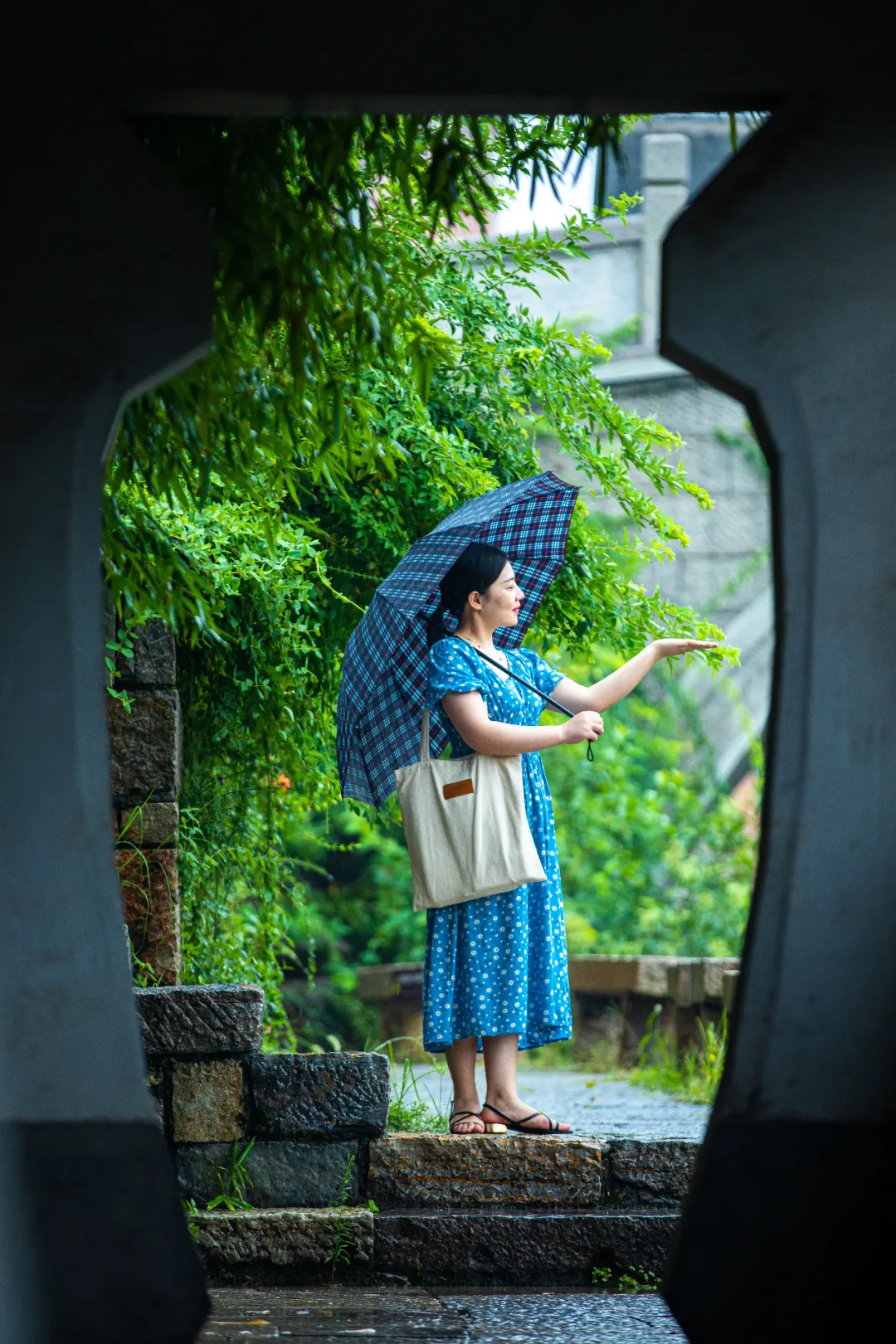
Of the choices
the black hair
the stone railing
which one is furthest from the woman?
the stone railing

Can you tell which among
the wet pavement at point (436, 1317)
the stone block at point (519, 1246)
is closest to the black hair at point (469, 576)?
the stone block at point (519, 1246)

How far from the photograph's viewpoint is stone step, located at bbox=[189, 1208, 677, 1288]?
375 centimetres

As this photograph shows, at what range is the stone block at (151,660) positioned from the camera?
4.26m

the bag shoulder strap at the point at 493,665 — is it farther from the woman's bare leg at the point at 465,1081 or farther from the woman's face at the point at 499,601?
the woman's bare leg at the point at 465,1081

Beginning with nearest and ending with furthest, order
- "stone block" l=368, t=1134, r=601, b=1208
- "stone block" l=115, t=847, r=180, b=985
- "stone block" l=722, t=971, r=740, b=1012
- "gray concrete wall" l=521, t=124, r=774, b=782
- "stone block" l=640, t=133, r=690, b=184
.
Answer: "stone block" l=368, t=1134, r=601, b=1208 < "stone block" l=115, t=847, r=180, b=985 < "stone block" l=722, t=971, r=740, b=1012 < "gray concrete wall" l=521, t=124, r=774, b=782 < "stone block" l=640, t=133, r=690, b=184

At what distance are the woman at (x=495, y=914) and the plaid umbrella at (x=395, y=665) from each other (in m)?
0.07

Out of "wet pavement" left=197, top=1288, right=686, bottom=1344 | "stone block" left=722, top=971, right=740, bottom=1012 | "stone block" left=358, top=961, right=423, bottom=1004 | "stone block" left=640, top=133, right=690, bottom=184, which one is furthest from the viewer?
"stone block" left=640, top=133, right=690, bottom=184

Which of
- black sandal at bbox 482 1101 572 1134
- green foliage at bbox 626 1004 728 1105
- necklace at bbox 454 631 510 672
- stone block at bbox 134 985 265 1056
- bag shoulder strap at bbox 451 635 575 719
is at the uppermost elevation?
necklace at bbox 454 631 510 672

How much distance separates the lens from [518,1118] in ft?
13.1

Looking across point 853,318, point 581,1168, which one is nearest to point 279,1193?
point 581,1168

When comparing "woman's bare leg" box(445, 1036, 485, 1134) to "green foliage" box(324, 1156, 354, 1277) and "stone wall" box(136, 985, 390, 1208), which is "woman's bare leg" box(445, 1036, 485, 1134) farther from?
"green foliage" box(324, 1156, 354, 1277)

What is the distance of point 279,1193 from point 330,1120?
0.77ft

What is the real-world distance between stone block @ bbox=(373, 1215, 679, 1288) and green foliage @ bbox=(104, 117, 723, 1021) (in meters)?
1.37

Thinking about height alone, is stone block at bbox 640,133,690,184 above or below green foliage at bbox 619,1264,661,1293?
above
